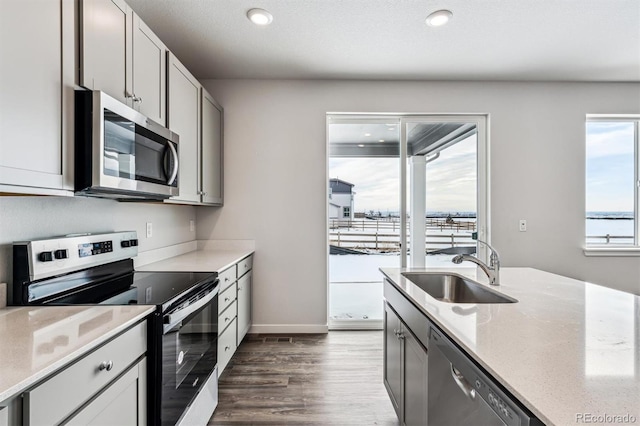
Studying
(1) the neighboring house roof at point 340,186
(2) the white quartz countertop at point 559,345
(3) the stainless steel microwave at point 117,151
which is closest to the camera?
(2) the white quartz countertop at point 559,345

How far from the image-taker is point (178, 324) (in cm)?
146

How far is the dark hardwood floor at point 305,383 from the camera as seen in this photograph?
78.0 inches

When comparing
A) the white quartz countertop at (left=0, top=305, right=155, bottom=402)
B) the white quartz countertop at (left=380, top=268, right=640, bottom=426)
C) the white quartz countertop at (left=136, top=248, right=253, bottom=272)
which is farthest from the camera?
the white quartz countertop at (left=136, top=248, right=253, bottom=272)

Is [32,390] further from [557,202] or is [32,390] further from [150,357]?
[557,202]

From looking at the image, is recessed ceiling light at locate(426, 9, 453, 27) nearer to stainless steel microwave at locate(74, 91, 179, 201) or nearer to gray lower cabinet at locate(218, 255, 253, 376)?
stainless steel microwave at locate(74, 91, 179, 201)

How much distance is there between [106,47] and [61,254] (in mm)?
946

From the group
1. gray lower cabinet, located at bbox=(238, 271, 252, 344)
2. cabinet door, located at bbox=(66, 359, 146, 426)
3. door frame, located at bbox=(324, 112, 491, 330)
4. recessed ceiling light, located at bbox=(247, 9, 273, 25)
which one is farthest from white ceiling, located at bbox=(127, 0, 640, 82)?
cabinet door, located at bbox=(66, 359, 146, 426)

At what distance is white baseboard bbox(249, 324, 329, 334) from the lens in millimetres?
3285

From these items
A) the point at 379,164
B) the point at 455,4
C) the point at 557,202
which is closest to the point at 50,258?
the point at 455,4

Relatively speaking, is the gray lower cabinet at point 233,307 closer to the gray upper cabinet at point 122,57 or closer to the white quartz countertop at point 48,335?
the white quartz countertop at point 48,335

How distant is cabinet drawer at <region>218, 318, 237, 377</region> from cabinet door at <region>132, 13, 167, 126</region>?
1.48 m

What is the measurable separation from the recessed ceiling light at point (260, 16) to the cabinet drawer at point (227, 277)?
1.76 m

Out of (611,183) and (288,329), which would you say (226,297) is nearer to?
(288,329)

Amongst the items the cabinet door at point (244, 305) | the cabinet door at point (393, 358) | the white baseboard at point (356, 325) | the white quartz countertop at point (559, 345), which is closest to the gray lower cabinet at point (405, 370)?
the cabinet door at point (393, 358)
